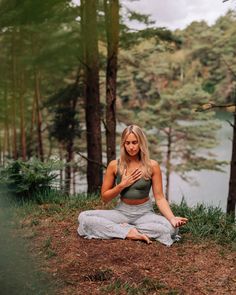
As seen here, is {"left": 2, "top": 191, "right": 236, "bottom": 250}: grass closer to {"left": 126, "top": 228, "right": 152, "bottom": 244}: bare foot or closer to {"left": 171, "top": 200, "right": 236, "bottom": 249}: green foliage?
{"left": 171, "top": 200, "right": 236, "bottom": 249}: green foliage

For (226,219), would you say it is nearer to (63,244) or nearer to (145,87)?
(63,244)

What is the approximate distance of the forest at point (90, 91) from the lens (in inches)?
243

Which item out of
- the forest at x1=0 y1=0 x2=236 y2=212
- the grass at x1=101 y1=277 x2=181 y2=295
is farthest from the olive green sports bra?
the forest at x1=0 y1=0 x2=236 y2=212

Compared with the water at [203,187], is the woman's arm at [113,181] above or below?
above

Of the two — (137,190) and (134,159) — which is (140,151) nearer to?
(134,159)

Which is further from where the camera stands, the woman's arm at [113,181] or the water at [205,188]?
the water at [205,188]

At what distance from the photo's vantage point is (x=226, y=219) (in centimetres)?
477

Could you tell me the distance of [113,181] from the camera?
4250 mm

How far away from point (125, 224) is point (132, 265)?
0.69 m

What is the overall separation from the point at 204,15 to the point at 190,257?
208ft

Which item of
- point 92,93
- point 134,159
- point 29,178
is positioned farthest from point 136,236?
point 92,93

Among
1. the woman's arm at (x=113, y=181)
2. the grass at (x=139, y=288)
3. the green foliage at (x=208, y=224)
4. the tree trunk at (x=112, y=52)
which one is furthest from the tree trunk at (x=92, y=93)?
the grass at (x=139, y=288)

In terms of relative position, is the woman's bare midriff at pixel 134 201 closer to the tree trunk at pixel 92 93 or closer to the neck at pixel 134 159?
the neck at pixel 134 159

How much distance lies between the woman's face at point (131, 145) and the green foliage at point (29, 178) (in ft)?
6.49
